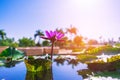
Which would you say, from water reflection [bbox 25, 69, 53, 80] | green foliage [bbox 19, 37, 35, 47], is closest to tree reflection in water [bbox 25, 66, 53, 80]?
water reflection [bbox 25, 69, 53, 80]

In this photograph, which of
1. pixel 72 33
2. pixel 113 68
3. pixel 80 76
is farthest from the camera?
pixel 72 33

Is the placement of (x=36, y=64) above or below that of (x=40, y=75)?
above

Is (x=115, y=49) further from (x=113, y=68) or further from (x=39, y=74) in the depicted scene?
(x=39, y=74)

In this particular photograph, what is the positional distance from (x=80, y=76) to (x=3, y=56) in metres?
3.24

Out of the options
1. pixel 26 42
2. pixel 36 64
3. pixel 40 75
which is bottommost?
pixel 40 75

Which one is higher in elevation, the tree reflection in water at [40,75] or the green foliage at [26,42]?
the green foliage at [26,42]

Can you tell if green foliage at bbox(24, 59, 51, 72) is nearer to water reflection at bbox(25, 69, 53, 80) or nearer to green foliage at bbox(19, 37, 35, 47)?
water reflection at bbox(25, 69, 53, 80)

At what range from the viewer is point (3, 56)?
20.0 ft

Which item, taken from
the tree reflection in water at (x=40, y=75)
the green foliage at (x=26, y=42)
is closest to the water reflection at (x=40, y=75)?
the tree reflection in water at (x=40, y=75)

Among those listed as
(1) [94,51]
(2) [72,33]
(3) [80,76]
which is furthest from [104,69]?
(2) [72,33]

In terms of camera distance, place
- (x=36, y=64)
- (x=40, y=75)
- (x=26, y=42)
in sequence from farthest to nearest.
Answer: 1. (x=26, y=42)
2. (x=36, y=64)
3. (x=40, y=75)

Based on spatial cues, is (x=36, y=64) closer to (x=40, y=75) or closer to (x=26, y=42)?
(x=40, y=75)

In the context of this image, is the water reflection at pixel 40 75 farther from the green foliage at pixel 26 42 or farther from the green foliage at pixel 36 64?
the green foliage at pixel 26 42

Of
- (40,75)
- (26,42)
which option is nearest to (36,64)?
(40,75)
